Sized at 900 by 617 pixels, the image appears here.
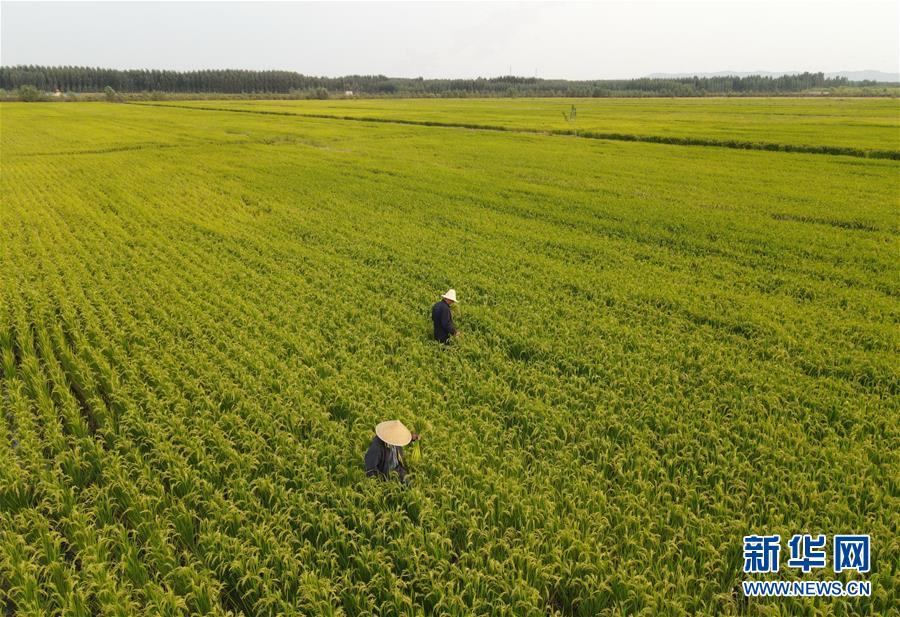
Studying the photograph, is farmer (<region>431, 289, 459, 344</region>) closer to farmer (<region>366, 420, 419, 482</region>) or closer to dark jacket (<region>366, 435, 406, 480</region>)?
farmer (<region>366, 420, 419, 482</region>)

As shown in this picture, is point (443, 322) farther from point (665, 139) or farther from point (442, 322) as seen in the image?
point (665, 139)

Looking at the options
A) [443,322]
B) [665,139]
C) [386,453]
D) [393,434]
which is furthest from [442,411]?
[665,139]

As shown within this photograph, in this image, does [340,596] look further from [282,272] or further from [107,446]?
[282,272]

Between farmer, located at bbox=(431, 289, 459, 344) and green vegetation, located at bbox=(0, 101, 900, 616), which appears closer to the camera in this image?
green vegetation, located at bbox=(0, 101, 900, 616)

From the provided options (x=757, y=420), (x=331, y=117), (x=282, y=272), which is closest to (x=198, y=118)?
(x=331, y=117)

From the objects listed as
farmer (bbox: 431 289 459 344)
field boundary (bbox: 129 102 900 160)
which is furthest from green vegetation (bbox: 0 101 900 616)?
field boundary (bbox: 129 102 900 160)

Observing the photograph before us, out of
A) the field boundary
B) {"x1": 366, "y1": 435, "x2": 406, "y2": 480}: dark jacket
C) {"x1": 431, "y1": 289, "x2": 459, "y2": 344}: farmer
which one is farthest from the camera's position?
the field boundary
